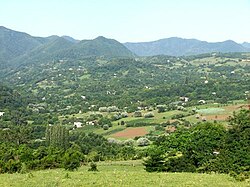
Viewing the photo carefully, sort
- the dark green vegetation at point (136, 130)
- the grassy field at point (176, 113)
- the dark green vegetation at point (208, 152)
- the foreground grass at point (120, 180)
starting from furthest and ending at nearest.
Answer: the grassy field at point (176, 113)
the dark green vegetation at point (136, 130)
the dark green vegetation at point (208, 152)
the foreground grass at point (120, 180)

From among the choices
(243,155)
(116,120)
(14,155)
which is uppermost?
(243,155)

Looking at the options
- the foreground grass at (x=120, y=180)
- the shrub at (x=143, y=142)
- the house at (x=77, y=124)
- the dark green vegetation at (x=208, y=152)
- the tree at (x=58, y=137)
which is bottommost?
the house at (x=77, y=124)

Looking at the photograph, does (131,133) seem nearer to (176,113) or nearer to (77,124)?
(77,124)

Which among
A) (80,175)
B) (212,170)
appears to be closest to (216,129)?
(212,170)

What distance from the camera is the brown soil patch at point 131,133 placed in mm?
105500

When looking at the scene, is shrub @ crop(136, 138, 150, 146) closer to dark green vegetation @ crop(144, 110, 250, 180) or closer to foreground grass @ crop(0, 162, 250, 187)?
dark green vegetation @ crop(144, 110, 250, 180)

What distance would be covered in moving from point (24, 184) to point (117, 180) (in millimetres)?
6492

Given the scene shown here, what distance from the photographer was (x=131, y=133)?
10756 cm

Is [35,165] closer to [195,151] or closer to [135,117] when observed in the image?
[195,151]

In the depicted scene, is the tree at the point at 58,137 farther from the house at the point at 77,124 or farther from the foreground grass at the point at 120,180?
the foreground grass at the point at 120,180

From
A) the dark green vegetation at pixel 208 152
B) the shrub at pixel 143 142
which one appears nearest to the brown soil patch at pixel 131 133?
the shrub at pixel 143 142

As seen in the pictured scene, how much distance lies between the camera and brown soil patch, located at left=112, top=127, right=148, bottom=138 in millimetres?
105500

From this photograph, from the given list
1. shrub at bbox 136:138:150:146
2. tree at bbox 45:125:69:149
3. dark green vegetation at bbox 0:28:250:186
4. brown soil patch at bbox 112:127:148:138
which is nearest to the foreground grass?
dark green vegetation at bbox 0:28:250:186

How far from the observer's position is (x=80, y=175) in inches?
1280
